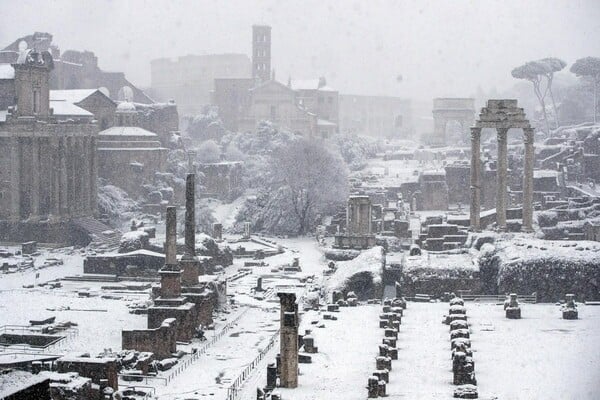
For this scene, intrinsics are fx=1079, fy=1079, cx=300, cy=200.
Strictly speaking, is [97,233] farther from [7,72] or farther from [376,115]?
[376,115]

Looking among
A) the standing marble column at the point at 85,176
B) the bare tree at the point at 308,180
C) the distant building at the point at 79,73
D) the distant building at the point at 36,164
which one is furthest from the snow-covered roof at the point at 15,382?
the distant building at the point at 79,73

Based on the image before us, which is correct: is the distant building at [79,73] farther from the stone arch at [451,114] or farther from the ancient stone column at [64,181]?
the stone arch at [451,114]

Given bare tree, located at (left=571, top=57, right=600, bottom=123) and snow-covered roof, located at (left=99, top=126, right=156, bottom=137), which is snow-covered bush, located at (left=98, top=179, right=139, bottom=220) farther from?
bare tree, located at (left=571, top=57, right=600, bottom=123)

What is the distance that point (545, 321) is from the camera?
3150cm

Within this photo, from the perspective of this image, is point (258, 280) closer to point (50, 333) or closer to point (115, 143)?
point (50, 333)

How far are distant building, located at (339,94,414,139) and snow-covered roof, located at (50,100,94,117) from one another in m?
63.3

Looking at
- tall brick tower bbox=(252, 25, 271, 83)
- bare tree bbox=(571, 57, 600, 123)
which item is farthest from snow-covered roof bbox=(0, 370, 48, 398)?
tall brick tower bbox=(252, 25, 271, 83)

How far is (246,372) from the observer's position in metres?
29.7

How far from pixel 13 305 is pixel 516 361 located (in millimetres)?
21403

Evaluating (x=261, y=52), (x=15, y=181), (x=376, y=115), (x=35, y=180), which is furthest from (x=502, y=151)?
(x=376, y=115)

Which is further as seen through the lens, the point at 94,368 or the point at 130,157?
the point at 130,157

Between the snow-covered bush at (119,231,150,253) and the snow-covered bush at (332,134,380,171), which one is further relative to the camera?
the snow-covered bush at (332,134,380,171)

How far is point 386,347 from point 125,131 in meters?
48.7

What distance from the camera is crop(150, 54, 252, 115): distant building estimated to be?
126312 mm
